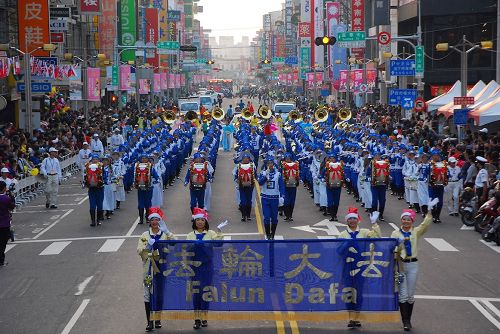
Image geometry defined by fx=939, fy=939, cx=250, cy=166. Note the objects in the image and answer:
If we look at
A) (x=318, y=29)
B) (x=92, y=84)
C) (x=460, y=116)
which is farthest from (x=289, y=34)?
(x=460, y=116)

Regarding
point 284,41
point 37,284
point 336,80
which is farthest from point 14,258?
point 284,41

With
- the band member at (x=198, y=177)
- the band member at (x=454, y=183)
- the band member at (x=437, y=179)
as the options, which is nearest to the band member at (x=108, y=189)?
the band member at (x=198, y=177)

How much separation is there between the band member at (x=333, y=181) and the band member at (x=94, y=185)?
5.42 meters

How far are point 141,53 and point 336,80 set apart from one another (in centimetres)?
1722

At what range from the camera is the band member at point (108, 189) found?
23453 millimetres

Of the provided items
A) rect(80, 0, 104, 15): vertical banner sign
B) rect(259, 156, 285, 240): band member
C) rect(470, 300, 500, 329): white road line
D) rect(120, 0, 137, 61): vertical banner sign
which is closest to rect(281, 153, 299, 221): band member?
rect(259, 156, 285, 240): band member

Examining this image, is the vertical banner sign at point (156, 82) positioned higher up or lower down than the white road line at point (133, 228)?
higher up

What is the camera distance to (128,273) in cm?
1644

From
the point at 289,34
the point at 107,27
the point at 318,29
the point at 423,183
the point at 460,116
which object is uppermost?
the point at 289,34

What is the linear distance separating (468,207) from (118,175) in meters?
9.42

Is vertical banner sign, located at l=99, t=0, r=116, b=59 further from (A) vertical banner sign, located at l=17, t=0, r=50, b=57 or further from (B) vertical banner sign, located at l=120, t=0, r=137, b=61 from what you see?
(A) vertical banner sign, located at l=17, t=0, r=50, b=57

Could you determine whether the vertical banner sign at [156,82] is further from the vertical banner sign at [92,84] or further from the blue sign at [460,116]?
the blue sign at [460,116]

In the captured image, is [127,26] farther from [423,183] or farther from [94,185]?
[423,183]

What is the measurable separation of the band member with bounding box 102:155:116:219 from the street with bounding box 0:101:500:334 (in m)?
0.32
